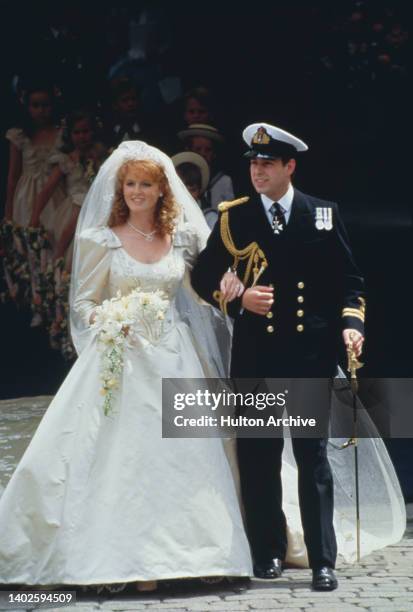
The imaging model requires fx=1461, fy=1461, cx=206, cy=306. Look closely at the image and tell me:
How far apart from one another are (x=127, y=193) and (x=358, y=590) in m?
1.86

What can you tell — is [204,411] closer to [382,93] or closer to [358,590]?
[358,590]

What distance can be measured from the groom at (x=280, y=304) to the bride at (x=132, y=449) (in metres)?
0.16

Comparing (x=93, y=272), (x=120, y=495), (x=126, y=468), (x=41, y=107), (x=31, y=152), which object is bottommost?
(x=120, y=495)

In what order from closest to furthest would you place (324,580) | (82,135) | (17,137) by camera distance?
(324,580) < (82,135) < (17,137)

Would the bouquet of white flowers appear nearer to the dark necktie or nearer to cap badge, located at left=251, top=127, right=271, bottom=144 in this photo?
the dark necktie

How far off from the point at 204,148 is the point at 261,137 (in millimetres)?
2392

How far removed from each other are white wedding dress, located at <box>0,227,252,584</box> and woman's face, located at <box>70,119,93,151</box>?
3.69 meters

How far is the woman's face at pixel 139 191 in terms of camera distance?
606cm

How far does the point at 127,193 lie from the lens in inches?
239

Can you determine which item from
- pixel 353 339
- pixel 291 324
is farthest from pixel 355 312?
pixel 291 324

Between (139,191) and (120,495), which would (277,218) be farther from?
(120,495)

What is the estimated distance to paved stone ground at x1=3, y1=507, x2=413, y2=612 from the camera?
546 cm

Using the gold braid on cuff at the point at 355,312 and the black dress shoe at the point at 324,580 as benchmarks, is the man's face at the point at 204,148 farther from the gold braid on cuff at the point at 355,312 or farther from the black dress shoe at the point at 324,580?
the black dress shoe at the point at 324,580

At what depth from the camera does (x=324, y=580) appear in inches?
225
